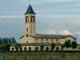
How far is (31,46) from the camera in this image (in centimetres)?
7900

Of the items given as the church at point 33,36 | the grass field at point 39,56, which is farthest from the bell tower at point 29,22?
the grass field at point 39,56

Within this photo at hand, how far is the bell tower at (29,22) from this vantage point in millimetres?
86188

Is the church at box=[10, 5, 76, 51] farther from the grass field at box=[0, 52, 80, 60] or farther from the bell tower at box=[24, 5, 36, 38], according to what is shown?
the grass field at box=[0, 52, 80, 60]

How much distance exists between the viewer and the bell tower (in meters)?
86.2

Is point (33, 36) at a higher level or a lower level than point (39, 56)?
lower

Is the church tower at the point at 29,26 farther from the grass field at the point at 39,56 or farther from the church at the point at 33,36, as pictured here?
the grass field at the point at 39,56

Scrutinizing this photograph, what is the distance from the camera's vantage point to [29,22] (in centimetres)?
8712

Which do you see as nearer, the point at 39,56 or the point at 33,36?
the point at 39,56

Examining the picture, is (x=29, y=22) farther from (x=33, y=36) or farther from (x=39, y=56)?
(x=39, y=56)

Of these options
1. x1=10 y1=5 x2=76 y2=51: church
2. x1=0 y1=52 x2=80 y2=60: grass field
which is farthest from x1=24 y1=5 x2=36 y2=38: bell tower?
x1=0 y1=52 x2=80 y2=60: grass field

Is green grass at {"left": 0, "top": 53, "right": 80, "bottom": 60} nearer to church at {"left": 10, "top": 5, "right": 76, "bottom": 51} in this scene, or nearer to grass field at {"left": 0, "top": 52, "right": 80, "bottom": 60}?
grass field at {"left": 0, "top": 52, "right": 80, "bottom": 60}

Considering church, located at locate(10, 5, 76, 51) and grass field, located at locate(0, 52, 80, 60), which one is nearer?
grass field, located at locate(0, 52, 80, 60)

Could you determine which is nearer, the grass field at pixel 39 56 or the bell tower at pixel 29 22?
the grass field at pixel 39 56

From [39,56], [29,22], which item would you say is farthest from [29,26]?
[39,56]
